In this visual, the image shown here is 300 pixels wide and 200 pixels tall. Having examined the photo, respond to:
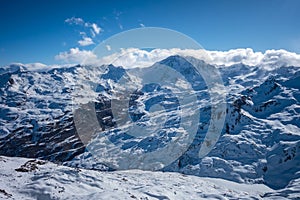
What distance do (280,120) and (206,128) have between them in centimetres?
3880

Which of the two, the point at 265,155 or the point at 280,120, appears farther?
the point at 280,120

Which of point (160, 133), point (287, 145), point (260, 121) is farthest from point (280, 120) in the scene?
point (160, 133)

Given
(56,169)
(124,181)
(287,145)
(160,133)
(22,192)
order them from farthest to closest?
1. (160,133)
2. (287,145)
3. (124,181)
4. (56,169)
5. (22,192)

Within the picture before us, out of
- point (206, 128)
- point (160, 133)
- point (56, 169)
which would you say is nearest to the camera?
point (56, 169)

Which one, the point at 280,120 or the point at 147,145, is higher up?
the point at 280,120

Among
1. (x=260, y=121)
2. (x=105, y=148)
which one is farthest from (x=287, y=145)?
(x=105, y=148)

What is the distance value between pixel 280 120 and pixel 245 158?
45040mm

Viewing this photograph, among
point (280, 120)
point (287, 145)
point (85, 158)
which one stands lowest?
point (85, 158)

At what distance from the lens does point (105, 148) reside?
7682 inches

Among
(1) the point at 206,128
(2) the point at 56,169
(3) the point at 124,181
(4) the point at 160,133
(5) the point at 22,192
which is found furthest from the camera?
(4) the point at 160,133

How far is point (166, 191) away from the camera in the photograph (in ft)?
144

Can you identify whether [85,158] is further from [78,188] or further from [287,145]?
[78,188]

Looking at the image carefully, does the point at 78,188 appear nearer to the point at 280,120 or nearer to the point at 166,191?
the point at 166,191

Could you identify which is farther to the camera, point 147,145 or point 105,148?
point 105,148
